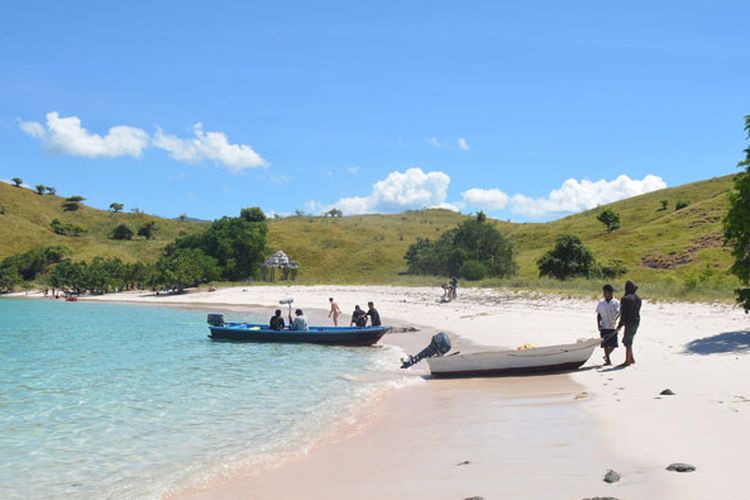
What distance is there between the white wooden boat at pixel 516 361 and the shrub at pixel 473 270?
141 feet

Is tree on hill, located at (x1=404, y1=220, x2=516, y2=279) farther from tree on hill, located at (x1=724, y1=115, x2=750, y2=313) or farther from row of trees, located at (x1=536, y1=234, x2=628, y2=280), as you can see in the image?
tree on hill, located at (x1=724, y1=115, x2=750, y2=313)

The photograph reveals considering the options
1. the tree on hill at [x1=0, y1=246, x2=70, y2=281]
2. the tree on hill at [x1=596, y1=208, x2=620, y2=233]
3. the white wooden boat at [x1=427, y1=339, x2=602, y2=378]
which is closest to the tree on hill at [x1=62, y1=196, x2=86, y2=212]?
the tree on hill at [x1=0, y1=246, x2=70, y2=281]

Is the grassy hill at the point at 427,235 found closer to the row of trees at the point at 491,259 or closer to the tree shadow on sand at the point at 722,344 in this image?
the row of trees at the point at 491,259

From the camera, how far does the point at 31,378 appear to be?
18781 millimetres

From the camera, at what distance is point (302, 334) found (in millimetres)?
24875

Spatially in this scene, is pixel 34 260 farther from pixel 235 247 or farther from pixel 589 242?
pixel 589 242

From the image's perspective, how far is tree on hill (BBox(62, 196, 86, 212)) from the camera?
12895cm

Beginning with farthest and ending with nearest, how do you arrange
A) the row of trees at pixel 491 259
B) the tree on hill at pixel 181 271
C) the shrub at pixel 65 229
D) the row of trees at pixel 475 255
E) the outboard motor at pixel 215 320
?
1. the shrub at pixel 65 229
2. the tree on hill at pixel 181 271
3. the row of trees at pixel 475 255
4. the row of trees at pixel 491 259
5. the outboard motor at pixel 215 320

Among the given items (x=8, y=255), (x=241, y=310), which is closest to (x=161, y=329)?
(x=241, y=310)

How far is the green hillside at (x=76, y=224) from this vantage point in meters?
96.2

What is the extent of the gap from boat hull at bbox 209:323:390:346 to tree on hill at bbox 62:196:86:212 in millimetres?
116307

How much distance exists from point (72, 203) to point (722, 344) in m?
136

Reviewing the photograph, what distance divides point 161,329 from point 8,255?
70.4 metres

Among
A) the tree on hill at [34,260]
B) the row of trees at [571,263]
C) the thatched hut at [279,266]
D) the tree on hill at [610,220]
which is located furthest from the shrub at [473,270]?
the tree on hill at [34,260]
